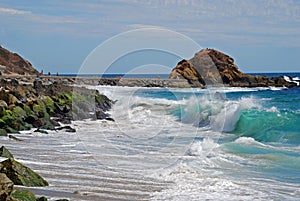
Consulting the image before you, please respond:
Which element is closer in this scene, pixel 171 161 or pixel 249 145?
pixel 171 161

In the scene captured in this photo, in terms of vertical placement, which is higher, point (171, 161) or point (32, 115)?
point (32, 115)

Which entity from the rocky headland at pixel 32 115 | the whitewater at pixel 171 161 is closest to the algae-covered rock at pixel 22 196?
the rocky headland at pixel 32 115

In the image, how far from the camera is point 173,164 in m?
11.8

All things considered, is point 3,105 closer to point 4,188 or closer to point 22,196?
point 22,196

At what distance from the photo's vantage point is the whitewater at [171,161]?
29.4ft

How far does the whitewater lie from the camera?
895 cm

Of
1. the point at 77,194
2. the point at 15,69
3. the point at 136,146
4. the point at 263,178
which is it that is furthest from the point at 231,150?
the point at 15,69

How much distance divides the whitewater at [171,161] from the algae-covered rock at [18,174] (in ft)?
0.82

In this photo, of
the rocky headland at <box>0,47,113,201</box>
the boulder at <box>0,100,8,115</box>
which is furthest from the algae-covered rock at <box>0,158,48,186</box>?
the boulder at <box>0,100,8,115</box>

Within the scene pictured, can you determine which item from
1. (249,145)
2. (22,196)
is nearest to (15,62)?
(249,145)

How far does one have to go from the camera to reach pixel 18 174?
321 inches

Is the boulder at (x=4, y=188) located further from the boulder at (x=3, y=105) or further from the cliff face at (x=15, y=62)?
the cliff face at (x=15, y=62)

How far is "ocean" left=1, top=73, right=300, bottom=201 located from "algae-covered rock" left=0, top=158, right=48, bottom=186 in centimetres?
22

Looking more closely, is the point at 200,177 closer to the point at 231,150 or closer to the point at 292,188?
the point at 292,188
